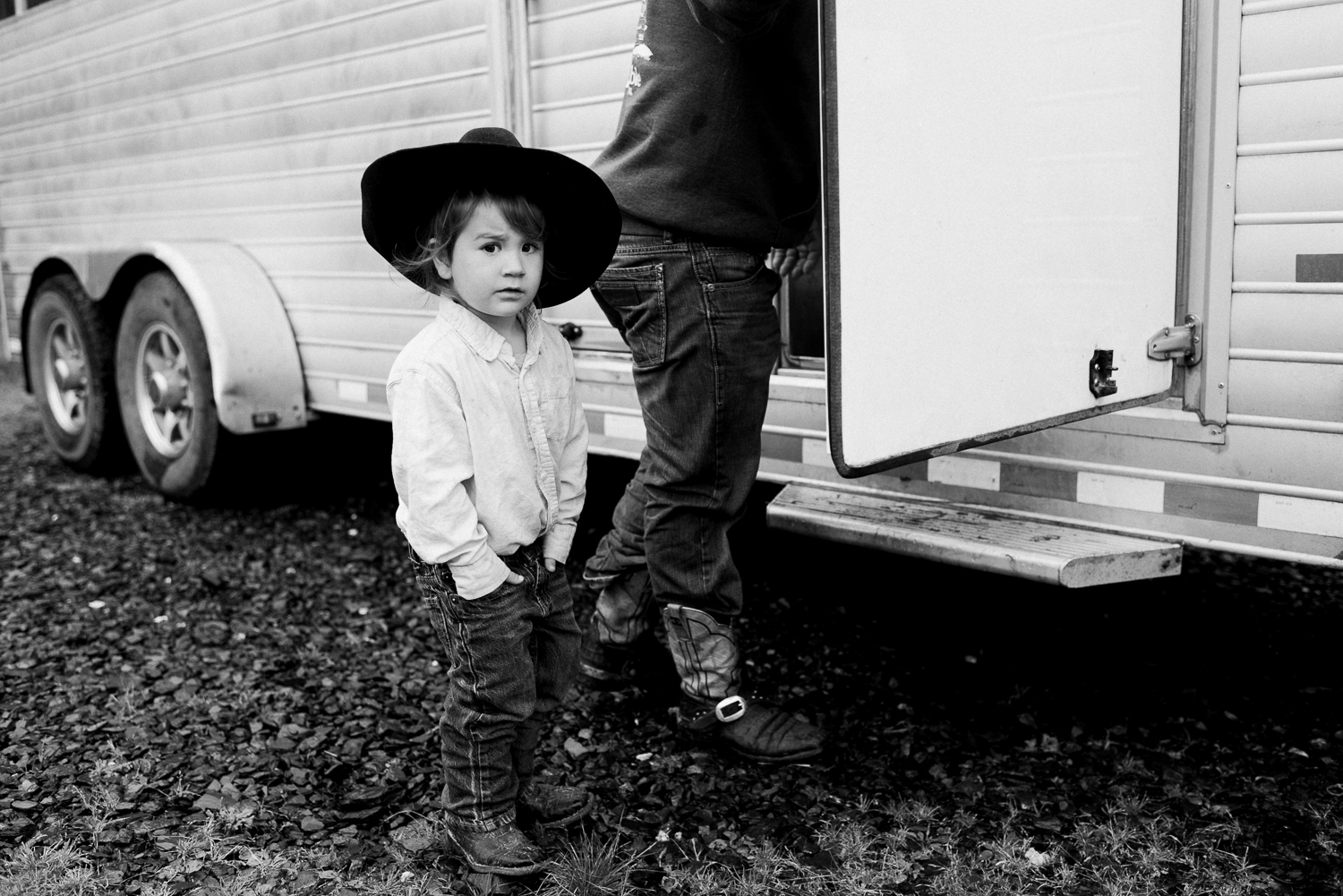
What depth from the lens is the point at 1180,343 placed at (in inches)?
104

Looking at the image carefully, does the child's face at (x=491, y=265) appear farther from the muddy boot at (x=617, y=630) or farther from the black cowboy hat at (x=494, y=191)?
the muddy boot at (x=617, y=630)

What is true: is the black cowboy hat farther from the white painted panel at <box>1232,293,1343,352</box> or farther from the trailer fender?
the trailer fender

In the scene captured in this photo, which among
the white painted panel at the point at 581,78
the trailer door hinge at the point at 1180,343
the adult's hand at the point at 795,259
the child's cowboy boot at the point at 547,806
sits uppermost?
the white painted panel at the point at 581,78

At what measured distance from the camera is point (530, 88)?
3641 millimetres

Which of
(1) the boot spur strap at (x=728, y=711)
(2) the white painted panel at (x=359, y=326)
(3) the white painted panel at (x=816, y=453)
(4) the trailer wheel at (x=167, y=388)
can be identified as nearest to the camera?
(1) the boot spur strap at (x=728, y=711)

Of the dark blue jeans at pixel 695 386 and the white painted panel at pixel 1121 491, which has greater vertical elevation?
the dark blue jeans at pixel 695 386

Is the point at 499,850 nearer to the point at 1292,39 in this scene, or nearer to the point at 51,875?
the point at 51,875

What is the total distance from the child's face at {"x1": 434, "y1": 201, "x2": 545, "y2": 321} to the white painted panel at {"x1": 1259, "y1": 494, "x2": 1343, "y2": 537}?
1.56 m

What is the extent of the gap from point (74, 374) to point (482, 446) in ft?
14.3

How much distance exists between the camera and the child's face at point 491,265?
7.11 feet

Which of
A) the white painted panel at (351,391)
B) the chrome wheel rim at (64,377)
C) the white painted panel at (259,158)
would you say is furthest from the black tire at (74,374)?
the white painted panel at (351,391)

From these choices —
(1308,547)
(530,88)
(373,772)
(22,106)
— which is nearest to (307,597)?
(373,772)

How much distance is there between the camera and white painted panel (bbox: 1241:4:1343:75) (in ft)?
7.80

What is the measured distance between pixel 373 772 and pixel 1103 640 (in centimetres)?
200
